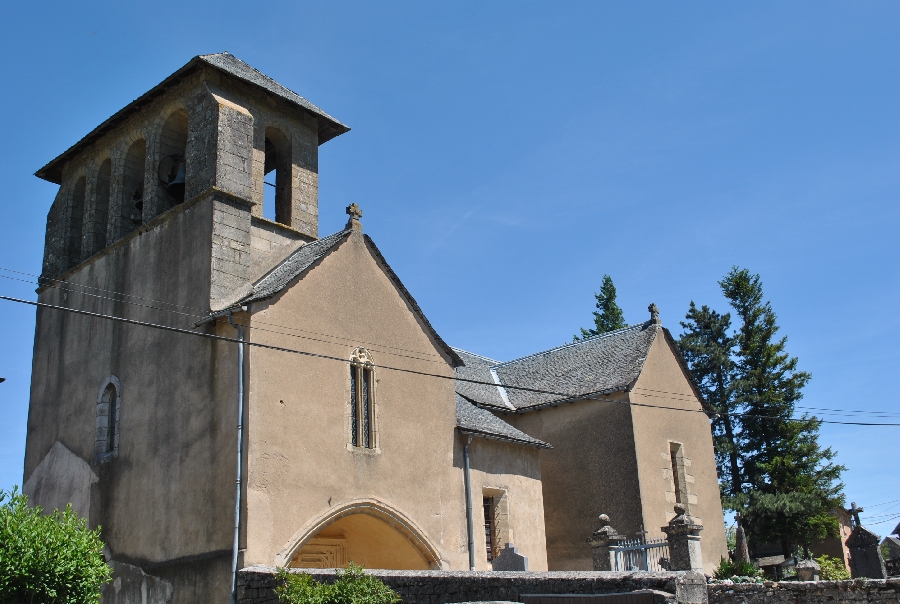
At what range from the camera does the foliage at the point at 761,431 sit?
110 ft

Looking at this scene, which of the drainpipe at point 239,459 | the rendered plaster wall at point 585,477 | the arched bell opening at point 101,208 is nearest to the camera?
the drainpipe at point 239,459

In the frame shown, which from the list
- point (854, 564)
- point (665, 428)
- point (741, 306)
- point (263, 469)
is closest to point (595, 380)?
point (665, 428)

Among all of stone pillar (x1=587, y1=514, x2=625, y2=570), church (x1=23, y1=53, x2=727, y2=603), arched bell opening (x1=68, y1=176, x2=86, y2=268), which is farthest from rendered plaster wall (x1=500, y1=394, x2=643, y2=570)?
arched bell opening (x1=68, y1=176, x2=86, y2=268)

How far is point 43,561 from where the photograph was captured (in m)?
12.4

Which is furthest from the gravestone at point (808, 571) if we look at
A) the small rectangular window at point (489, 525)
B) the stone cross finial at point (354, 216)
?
the stone cross finial at point (354, 216)

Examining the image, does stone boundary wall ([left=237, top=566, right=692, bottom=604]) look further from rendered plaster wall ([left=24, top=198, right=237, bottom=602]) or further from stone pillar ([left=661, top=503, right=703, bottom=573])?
stone pillar ([left=661, top=503, right=703, bottom=573])

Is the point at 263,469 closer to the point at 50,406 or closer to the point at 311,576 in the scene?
the point at 311,576

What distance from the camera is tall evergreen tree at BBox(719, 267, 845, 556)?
33469 mm

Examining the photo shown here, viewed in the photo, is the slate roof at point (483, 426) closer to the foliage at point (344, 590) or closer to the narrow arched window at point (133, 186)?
the foliage at point (344, 590)

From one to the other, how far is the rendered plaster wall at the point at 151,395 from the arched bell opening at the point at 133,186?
1.05 meters

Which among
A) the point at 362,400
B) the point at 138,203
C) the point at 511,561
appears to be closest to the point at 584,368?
the point at 511,561

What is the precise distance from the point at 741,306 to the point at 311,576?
31.0 meters

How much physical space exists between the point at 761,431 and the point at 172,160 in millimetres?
27275

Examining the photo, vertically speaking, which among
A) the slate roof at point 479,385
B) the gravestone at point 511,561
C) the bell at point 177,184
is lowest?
the gravestone at point 511,561
